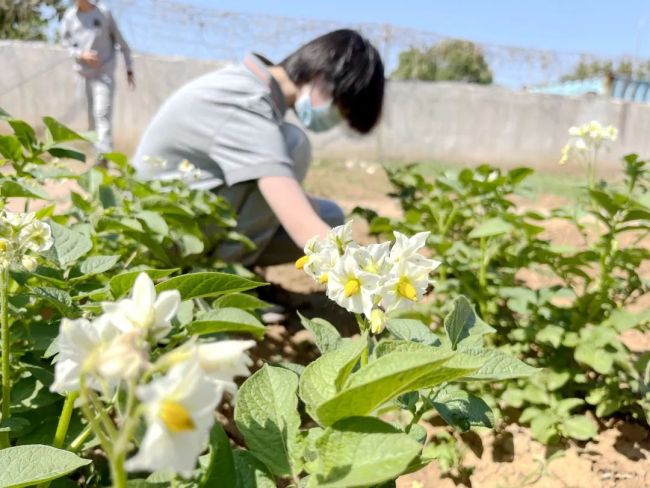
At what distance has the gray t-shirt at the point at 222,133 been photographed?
1.96 meters

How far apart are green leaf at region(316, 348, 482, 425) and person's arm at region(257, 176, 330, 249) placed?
3.63 feet

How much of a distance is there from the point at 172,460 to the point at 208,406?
37 mm

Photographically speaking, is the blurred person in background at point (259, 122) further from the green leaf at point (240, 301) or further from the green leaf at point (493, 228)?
the green leaf at point (240, 301)

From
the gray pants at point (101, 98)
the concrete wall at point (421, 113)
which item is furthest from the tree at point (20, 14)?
the gray pants at point (101, 98)

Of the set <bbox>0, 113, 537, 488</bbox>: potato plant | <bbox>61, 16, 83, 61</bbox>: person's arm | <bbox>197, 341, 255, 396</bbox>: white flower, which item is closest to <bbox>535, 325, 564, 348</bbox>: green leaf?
<bbox>0, 113, 537, 488</bbox>: potato plant

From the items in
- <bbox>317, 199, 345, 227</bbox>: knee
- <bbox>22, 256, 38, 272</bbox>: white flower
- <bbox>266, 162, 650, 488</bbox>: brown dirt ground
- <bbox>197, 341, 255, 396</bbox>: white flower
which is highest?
<bbox>197, 341, 255, 396</bbox>: white flower

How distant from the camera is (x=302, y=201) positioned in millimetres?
1777

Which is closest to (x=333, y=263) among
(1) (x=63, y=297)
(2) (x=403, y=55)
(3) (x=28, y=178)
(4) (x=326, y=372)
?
(4) (x=326, y=372)

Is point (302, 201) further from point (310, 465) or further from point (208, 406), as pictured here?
point (208, 406)

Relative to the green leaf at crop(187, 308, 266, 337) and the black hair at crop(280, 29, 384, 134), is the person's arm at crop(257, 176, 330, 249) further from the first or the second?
the green leaf at crop(187, 308, 266, 337)

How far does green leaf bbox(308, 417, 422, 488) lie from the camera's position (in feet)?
1.62

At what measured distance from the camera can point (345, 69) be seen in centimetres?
221

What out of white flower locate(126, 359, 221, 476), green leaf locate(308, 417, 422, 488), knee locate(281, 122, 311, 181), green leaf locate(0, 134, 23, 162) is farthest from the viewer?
knee locate(281, 122, 311, 181)

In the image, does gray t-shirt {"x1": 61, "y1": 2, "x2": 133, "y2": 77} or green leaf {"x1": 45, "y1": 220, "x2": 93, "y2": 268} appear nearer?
green leaf {"x1": 45, "y1": 220, "x2": 93, "y2": 268}
